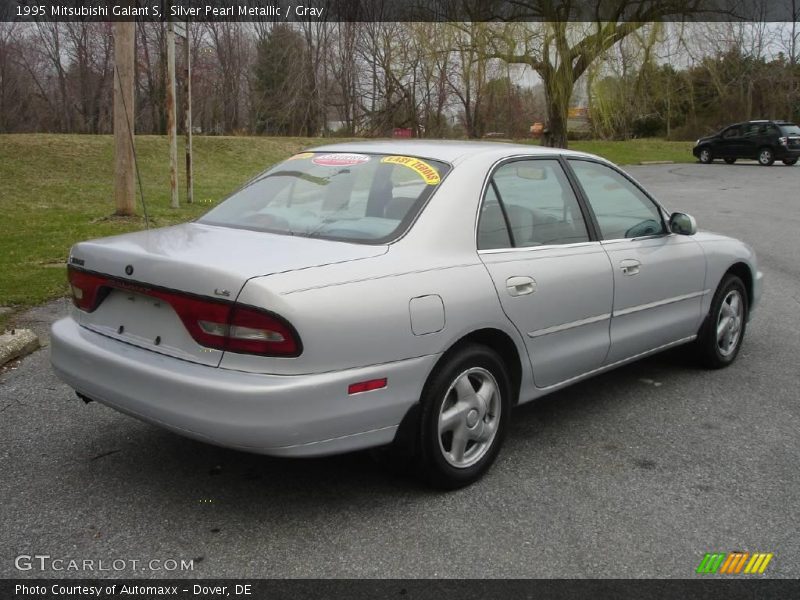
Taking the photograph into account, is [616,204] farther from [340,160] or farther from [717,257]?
[340,160]

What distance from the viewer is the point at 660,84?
2403 centimetres

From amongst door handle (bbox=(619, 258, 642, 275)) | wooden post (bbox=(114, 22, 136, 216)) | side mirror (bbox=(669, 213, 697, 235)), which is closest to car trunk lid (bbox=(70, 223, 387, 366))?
door handle (bbox=(619, 258, 642, 275))

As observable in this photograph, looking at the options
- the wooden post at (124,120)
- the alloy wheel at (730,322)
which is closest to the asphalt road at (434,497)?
the alloy wheel at (730,322)

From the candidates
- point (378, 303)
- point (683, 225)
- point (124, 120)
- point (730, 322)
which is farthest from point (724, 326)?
point (124, 120)

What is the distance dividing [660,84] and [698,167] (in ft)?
25.9

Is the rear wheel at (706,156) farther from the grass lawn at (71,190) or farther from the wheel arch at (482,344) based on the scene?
the wheel arch at (482,344)

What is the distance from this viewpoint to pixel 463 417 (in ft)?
11.9

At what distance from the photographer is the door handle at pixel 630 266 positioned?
4.59 m

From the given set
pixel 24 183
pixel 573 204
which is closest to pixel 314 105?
pixel 24 183

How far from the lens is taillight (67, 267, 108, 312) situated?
12.0 feet

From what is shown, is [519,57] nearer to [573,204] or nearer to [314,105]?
[314,105]

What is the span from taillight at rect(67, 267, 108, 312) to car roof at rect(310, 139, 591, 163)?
144 cm

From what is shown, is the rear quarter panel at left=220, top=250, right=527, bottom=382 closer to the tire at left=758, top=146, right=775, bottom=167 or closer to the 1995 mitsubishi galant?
the 1995 mitsubishi galant

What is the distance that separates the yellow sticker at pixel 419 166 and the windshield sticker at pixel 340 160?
5.4 inches
